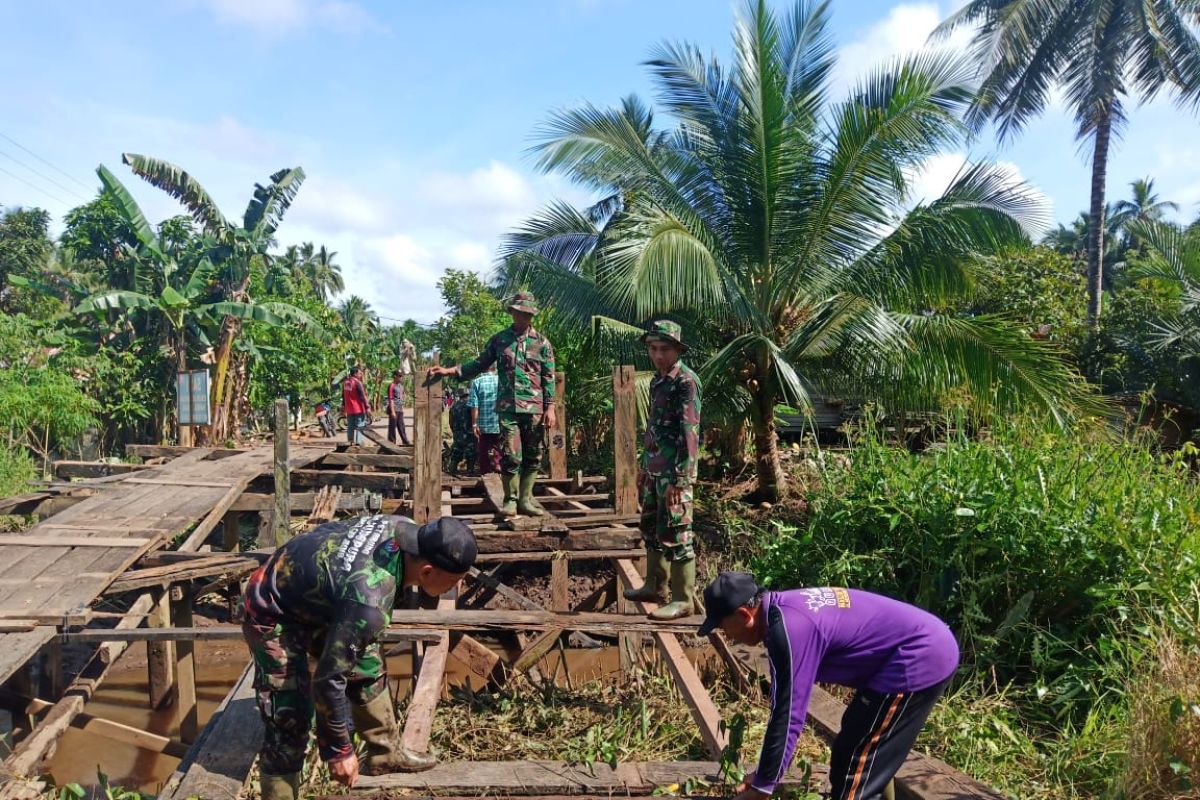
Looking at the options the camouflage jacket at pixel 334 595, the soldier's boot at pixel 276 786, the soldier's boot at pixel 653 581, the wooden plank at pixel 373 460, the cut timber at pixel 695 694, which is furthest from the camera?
the wooden plank at pixel 373 460

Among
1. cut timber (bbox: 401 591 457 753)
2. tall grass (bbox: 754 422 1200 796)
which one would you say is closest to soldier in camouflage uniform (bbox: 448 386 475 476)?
tall grass (bbox: 754 422 1200 796)

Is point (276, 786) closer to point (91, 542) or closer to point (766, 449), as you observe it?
point (91, 542)

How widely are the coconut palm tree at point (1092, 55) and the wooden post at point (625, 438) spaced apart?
1173cm

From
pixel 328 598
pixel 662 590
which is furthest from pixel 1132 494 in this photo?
pixel 328 598

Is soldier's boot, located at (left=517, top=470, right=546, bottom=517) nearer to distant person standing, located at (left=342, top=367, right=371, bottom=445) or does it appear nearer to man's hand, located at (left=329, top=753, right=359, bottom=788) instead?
man's hand, located at (left=329, top=753, right=359, bottom=788)

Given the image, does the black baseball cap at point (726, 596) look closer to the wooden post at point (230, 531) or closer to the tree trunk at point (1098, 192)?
the wooden post at point (230, 531)

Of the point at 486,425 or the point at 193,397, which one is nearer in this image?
the point at 486,425

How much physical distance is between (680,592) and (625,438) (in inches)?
72.9

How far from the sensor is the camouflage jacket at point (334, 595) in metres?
2.90

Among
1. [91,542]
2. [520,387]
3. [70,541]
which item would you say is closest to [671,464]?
[520,387]

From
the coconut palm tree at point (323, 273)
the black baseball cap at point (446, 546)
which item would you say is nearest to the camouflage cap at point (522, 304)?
the black baseball cap at point (446, 546)

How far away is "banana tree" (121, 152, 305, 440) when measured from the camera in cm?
1686

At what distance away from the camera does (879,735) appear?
301 centimetres

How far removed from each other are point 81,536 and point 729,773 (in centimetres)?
552
